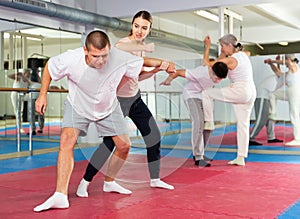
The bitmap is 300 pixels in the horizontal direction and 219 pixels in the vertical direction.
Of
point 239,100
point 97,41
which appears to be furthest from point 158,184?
Result: point 239,100

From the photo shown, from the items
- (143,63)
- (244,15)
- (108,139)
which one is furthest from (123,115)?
(244,15)

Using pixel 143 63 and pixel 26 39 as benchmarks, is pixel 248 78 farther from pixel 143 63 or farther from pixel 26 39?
pixel 26 39

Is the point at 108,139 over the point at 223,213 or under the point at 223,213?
over

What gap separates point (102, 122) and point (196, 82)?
65.0 inches

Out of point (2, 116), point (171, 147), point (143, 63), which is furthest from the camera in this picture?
point (2, 116)

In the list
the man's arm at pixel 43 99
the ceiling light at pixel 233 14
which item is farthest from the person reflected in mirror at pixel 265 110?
the man's arm at pixel 43 99

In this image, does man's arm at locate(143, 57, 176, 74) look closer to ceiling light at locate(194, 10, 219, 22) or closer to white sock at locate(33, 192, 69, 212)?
white sock at locate(33, 192, 69, 212)

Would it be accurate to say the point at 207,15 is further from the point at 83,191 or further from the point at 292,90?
the point at 83,191

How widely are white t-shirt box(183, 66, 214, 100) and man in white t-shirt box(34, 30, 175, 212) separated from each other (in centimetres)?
113

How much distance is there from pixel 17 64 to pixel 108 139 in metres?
3.96

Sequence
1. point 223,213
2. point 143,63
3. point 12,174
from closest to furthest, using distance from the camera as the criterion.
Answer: point 223,213, point 143,63, point 12,174

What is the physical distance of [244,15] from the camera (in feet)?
24.0

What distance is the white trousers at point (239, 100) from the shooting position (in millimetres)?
5176

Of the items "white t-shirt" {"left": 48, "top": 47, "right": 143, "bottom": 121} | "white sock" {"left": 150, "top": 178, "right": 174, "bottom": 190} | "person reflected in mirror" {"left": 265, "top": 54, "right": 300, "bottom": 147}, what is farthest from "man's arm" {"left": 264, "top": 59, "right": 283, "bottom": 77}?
"white t-shirt" {"left": 48, "top": 47, "right": 143, "bottom": 121}
